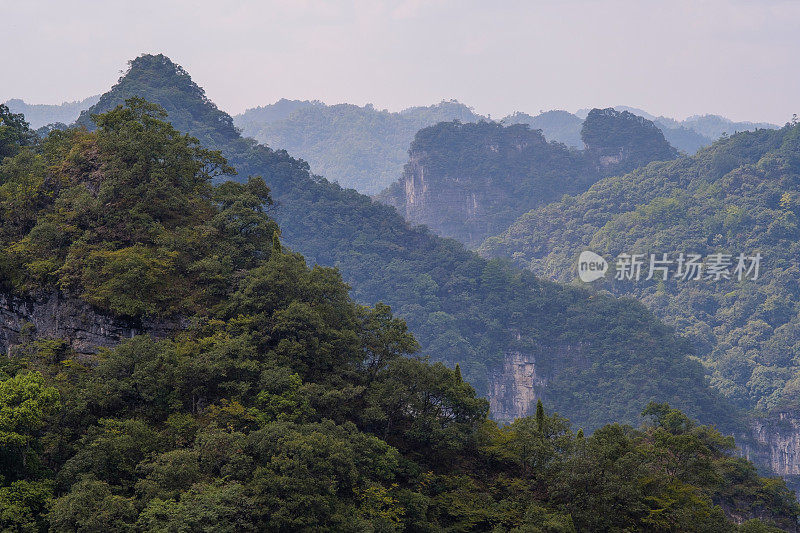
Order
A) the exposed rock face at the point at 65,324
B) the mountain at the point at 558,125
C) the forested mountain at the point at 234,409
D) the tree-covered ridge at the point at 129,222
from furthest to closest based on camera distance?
the mountain at the point at 558,125
the tree-covered ridge at the point at 129,222
the exposed rock face at the point at 65,324
the forested mountain at the point at 234,409

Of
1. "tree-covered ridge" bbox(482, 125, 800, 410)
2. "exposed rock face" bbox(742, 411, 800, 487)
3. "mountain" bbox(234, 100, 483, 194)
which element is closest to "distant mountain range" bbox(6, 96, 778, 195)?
"mountain" bbox(234, 100, 483, 194)

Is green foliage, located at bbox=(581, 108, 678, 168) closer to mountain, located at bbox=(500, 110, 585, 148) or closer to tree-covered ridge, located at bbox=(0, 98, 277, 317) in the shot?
mountain, located at bbox=(500, 110, 585, 148)

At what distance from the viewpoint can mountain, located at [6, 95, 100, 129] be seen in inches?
5335

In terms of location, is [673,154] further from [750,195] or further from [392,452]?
[392,452]

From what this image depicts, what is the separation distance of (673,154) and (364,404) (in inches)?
3549

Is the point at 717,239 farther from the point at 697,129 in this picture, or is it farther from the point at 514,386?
the point at 697,129

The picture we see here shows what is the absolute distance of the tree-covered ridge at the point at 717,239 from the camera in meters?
57.9

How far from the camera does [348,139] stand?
15788 cm

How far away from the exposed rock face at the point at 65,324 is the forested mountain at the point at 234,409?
208 mm

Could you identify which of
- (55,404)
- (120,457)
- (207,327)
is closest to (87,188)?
(207,327)

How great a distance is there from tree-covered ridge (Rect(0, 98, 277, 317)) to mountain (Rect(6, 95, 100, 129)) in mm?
123698

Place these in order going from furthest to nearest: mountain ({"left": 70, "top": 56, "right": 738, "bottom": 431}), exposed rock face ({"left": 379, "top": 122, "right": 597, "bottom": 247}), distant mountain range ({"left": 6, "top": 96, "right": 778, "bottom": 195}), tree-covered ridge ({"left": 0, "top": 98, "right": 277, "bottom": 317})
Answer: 1. distant mountain range ({"left": 6, "top": 96, "right": 778, "bottom": 195})
2. exposed rock face ({"left": 379, "top": 122, "right": 597, "bottom": 247})
3. mountain ({"left": 70, "top": 56, "right": 738, "bottom": 431})
4. tree-covered ridge ({"left": 0, "top": 98, "right": 277, "bottom": 317})

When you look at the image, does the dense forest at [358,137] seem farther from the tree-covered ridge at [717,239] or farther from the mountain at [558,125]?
the tree-covered ridge at [717,239]

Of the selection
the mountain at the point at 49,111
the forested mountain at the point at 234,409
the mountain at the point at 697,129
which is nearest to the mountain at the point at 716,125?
the mountain at the point at 697,129
